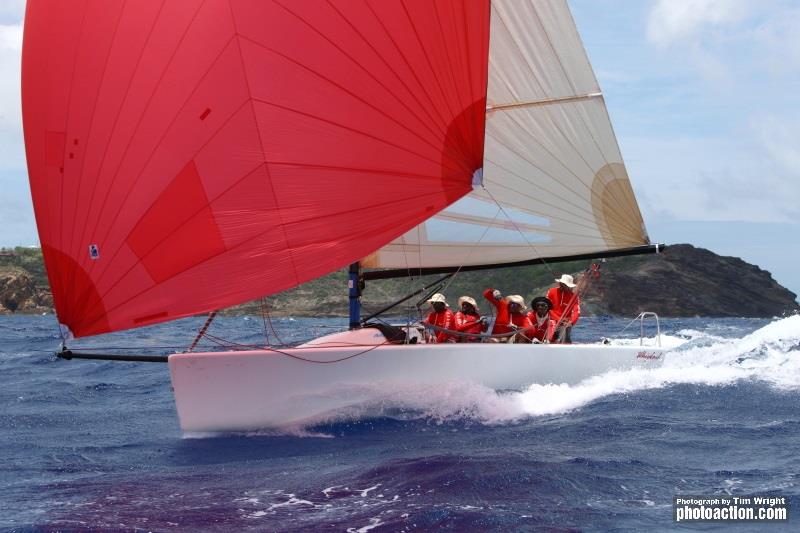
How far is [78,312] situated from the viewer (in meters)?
7.44

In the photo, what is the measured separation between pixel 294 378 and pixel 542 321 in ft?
10.5

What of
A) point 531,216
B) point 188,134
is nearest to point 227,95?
point 188,134

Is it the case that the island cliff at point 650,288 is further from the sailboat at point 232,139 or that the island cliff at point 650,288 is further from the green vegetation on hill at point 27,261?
the sailboat at point 232,139

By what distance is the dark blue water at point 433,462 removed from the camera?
5.80 meters

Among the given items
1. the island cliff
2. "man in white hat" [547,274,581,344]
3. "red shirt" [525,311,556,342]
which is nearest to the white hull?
"red shirt" [525,311,556,342]

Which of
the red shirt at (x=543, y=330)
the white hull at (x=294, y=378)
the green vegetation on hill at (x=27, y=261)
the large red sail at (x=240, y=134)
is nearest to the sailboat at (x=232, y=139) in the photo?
the large red sail at (x=240, y=134)

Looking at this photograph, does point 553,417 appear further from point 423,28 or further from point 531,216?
point 423,28

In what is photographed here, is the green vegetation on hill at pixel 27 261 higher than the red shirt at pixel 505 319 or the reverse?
higher

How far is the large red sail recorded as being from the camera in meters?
7.02

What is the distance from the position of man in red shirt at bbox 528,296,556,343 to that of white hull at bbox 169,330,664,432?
59.6 inches

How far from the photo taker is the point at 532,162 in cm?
1048

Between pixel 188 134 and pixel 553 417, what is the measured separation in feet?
14.4

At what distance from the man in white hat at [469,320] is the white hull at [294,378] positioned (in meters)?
1.14

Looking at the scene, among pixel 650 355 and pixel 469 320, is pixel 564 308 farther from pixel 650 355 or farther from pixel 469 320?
pixel 469 320
